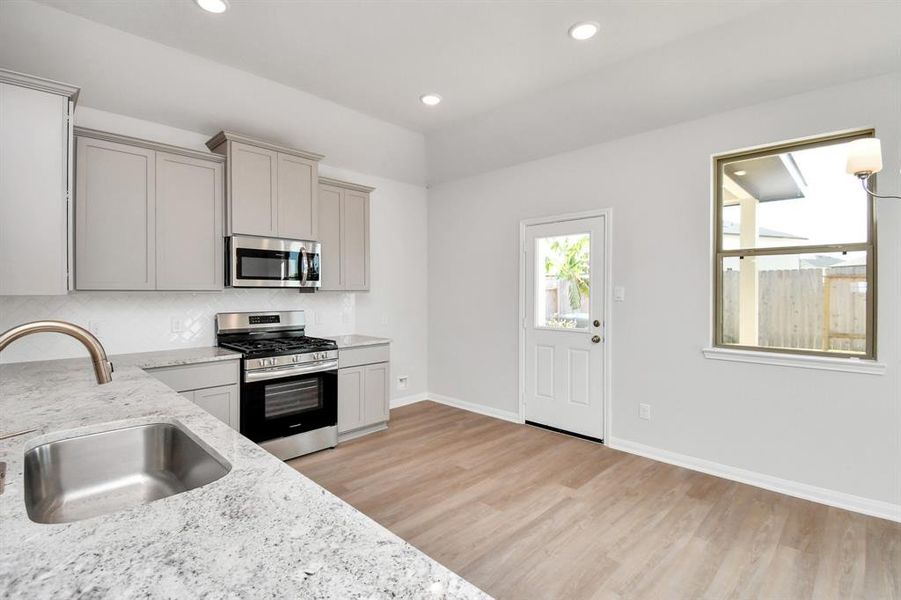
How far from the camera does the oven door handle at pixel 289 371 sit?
10.8 feet

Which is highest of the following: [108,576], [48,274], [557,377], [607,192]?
[607,192]

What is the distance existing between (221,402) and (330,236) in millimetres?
1768

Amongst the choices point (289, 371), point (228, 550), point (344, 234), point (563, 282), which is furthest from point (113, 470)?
point (563, 282)

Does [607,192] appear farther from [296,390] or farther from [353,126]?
[296,390]

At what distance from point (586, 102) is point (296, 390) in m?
3.30

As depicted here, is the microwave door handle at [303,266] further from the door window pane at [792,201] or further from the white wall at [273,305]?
the door window pane at [792,201]

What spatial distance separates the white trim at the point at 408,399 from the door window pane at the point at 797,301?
331 centimetres

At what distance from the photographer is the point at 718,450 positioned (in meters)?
3.33

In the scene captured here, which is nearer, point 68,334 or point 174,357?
point 68,334

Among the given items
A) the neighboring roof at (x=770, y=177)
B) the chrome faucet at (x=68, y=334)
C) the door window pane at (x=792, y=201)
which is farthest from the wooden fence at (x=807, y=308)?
the chrome faucet at (x=68, y=334)

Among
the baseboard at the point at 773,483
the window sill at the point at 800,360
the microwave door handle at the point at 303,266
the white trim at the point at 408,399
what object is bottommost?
the baseboard at the point at 773,483

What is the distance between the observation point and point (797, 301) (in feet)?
10.2

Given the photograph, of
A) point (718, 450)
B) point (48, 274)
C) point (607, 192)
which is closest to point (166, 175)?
point (48, 274)

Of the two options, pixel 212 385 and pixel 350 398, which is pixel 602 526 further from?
pixel 212 385
